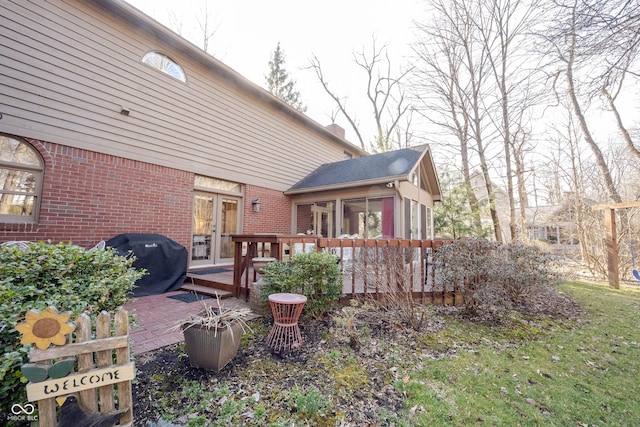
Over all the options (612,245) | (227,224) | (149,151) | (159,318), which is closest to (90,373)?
(159,318)

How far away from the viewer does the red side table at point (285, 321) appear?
9.95ft

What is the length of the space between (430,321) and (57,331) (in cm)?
419

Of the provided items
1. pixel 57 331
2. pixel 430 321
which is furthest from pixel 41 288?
pixel 430 321

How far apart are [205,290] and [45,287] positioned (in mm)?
3319

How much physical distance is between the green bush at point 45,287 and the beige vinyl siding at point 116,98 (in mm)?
3834

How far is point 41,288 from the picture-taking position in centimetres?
212

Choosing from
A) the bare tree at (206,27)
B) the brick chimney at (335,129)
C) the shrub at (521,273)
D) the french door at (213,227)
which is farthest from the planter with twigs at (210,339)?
the bare tree at (206,27)

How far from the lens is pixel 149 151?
617 centimetres

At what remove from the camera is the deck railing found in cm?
413

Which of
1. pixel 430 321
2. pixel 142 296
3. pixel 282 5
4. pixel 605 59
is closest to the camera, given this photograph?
pixel 605 59

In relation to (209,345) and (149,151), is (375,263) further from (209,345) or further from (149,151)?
(149,151)

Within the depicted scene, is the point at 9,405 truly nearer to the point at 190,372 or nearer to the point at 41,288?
the point at 41,288

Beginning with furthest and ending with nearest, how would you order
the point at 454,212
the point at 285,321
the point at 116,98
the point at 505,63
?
the point at 454,212 < the point at 505,63 < the point at 116,98 < the point at 285,321

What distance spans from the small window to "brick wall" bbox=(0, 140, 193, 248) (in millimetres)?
2424
